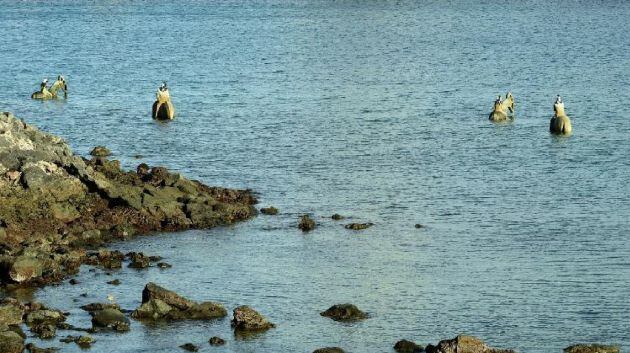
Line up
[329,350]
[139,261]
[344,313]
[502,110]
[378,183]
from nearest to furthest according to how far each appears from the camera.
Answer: [329,350] < [344,313] < [139,261] < [378,183] < [502,110]

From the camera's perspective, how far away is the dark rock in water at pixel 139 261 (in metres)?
52.3

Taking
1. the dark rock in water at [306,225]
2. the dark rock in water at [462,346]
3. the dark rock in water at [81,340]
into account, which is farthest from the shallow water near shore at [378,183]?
the dark rock in water at [462,346]

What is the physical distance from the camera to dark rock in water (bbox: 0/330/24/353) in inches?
1607

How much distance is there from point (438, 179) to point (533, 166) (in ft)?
24.5

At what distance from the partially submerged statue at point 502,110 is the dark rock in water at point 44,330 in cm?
5364

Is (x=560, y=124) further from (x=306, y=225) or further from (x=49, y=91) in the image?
(x=49, y=91)

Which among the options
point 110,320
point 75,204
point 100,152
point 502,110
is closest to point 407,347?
point 110,320

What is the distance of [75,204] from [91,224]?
1.44 m

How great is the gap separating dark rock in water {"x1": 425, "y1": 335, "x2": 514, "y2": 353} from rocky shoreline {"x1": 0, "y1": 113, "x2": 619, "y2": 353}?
32mm

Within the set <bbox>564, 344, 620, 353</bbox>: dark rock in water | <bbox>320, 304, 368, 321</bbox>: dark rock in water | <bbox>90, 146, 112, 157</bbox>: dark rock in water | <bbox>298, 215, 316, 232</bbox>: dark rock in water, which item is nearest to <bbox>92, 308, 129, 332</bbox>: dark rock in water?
<bbox>320, 304, 368, 321</bbox>: dark rock in water

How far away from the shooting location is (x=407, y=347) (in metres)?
43.0

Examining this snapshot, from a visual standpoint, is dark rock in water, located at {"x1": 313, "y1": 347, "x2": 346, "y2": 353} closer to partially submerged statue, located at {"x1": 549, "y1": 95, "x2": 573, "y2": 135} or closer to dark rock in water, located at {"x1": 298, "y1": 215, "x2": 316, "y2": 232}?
dark rock in water, located at {"x1": 298, "y1": 215, "x2": 316, "y2": 232}

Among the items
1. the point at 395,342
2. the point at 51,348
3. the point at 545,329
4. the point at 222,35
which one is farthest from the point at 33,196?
the point at 222,35

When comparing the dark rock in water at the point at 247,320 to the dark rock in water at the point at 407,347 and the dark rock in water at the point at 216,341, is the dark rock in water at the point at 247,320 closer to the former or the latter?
the dark rock in water at the point at 216,341
